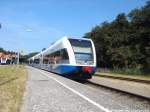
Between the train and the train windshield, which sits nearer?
the train

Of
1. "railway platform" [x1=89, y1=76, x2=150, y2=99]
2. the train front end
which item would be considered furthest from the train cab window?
"railway platform" [x1=89, y1=76, x2=150, y2=99]

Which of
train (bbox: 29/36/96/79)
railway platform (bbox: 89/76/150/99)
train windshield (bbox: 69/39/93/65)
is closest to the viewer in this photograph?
railway platform (bbox: 89/76/150/99)

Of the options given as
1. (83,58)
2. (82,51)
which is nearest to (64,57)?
(82,51)

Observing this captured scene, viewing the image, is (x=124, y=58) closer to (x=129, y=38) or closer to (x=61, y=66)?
(x=129, y=38)

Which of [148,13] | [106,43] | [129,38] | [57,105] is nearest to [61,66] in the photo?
[57,105]

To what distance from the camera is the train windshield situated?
27062mm

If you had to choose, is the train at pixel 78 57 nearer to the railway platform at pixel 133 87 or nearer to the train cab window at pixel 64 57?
the train cab window at pixel 64 57

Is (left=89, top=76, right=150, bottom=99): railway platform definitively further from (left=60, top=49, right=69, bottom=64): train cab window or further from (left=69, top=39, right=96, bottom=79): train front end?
(left=60, top=49, right=69, bottom=64): train cab window

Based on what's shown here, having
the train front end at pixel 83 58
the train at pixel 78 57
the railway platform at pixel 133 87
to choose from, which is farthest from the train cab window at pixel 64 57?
the railway platform at pixel 133 87

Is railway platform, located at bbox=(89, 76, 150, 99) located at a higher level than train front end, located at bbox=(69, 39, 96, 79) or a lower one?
lower

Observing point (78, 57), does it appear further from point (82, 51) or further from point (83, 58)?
point (82, 51)

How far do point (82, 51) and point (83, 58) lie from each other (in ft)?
1.90

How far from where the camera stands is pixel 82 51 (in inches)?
1081

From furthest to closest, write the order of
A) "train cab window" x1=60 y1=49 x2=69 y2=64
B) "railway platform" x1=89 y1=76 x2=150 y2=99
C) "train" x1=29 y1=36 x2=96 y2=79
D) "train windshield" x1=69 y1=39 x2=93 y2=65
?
"train cab window" x1=60 y1=49 x2=69 y2=64 → "train windshield" x1=69 y1=39 x2=93 y2=65 → "train" x1=29 y1=36 x2=96 y2=79 → "railway platform" x1=89 y1=76 x2=150 y2=99
